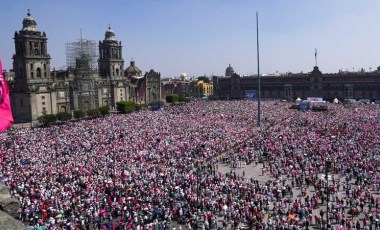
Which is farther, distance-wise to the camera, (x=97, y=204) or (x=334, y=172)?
(x=334, y=172)

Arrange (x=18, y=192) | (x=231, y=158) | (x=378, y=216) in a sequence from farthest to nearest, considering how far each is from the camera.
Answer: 1. (x=231, y=158)
2. (x=18, y=192)
3. (x=378, y=216)

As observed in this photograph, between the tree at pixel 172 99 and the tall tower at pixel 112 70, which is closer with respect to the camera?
the tall tower at pixel 112 70

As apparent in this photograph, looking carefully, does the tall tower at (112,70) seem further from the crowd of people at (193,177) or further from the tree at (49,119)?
the crowd of people at (193,177)

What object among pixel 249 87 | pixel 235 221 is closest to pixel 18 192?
pixel 235 221

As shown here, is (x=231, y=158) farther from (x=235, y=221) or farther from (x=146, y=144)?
(x=235, y=221)

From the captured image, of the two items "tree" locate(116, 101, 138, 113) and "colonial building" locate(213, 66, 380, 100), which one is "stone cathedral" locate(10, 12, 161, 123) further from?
"colonial building" locate(213, 66, 380, 100)

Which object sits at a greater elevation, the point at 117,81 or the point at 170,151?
the point at 117,81

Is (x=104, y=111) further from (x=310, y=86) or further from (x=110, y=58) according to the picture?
(x=310, y=86)

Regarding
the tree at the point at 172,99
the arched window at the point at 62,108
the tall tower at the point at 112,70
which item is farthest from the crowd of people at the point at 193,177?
the tree at the point at 172,99
